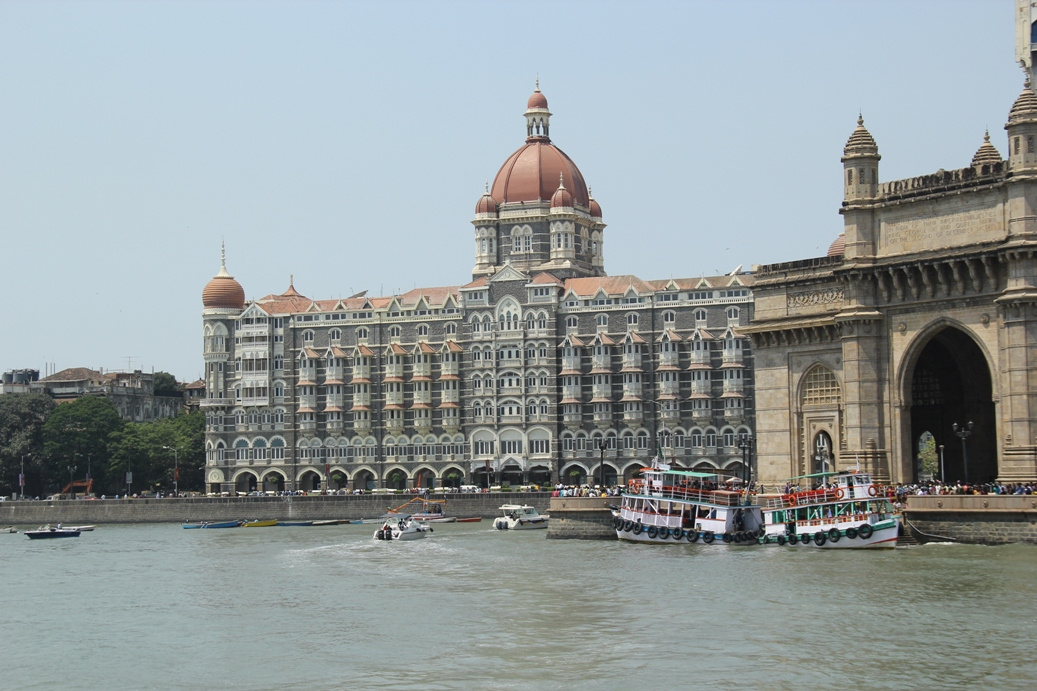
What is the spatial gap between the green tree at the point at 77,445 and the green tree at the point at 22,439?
3.42 ft

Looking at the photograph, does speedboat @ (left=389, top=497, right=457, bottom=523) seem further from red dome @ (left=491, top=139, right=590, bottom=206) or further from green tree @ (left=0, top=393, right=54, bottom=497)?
green tree @ (left=0, top=393, right=54, bottom=497)

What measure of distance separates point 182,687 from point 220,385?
9801cm

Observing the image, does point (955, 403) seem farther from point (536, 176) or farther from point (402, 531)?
point (536, 176)

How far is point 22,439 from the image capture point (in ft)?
455

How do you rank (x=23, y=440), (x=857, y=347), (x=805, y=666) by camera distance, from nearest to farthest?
(x=805, y=666), (x=857, y=347), (x=23, y=440)

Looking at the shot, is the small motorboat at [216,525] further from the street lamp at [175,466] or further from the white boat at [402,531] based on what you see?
the white boat at [402,531]

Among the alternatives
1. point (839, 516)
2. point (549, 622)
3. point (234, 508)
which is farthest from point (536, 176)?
point (549, 622)

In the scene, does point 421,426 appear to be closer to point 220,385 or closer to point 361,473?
point 361,473

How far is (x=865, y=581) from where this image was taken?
50125mm

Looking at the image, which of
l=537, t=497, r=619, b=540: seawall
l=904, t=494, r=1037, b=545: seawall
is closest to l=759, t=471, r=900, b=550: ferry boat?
l=904, t=494, r=1037, b=545: seawall

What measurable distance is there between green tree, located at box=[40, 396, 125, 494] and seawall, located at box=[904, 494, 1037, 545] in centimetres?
9501

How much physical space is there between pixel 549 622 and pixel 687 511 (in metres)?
23.3

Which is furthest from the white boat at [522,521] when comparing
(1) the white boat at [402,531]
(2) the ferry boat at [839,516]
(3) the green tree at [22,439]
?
(3) the green tree at [22,439]

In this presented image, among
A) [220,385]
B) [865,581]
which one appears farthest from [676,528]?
[220,385]
